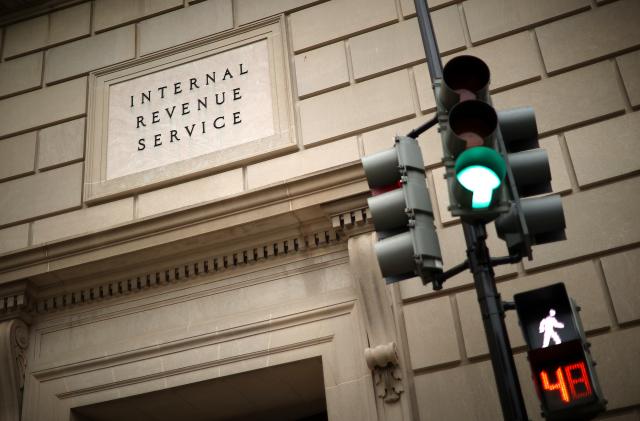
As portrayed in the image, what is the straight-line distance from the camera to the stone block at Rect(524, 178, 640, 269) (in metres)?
8.41

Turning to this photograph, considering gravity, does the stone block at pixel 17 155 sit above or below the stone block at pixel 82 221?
above

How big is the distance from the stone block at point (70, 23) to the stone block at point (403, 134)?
197 inches

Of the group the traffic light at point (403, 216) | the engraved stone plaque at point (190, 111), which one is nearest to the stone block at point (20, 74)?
the engraved stone plaque at point (190, 111)

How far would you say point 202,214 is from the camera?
966 centimetres

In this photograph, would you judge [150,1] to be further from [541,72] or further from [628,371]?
[628,371]

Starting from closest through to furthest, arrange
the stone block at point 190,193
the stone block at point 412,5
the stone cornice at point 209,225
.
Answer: the stone cornice at point 209,225 → the stone block at point 190,193 → the stone block at point 412,5

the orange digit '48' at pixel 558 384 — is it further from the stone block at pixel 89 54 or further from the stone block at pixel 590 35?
the stone block at pixel 89 54

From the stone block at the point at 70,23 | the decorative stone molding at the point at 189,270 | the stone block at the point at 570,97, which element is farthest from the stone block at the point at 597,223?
the stone block at the point at 70,23

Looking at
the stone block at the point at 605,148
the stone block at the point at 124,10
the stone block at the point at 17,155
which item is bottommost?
the stone block at the point at 605,148

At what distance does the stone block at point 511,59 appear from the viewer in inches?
380

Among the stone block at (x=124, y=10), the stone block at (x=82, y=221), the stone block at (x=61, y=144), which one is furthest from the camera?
the stone block at (x=124, y=10)

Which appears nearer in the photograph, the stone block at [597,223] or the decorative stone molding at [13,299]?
the stone block at [597,223]

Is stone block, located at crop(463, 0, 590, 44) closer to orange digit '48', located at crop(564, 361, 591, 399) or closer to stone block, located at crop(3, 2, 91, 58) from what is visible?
stone block, located at crop(3, 2, 91, 58)

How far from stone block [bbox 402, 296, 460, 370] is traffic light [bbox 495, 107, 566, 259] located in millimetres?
3050
